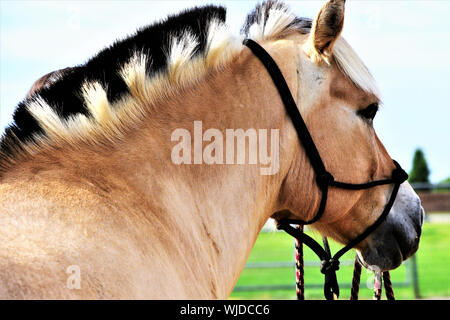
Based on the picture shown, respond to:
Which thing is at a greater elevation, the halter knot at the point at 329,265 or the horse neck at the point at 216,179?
the horse neck at the point at 216,179

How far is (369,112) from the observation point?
111 inches

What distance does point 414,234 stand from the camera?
3006mm

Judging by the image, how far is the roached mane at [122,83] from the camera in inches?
88.0

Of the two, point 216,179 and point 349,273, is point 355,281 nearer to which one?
point 216,179

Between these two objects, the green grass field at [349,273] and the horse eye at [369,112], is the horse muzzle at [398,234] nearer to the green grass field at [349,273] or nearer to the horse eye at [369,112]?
the horse eye at [369,112]

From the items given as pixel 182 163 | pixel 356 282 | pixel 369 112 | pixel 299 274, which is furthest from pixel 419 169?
pixel 182 163

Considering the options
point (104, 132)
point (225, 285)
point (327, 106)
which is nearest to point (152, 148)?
point (104, 132)

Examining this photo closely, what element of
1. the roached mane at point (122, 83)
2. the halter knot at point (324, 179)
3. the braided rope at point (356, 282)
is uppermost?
the roached mane at point (122, 83)

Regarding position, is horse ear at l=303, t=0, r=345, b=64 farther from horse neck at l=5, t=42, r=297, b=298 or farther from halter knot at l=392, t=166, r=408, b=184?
→ halter knot at l=392, t=166, r=408, b=184

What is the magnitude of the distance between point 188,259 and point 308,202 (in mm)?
795

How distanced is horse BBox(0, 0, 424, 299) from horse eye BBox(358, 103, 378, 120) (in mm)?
22

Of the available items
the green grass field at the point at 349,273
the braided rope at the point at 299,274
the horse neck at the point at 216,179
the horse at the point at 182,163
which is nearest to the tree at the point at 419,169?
the green grass field at the point at 349,273

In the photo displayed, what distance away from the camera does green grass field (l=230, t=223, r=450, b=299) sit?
11067 millimetres

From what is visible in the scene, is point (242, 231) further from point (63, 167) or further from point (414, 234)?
point (414, 234)
